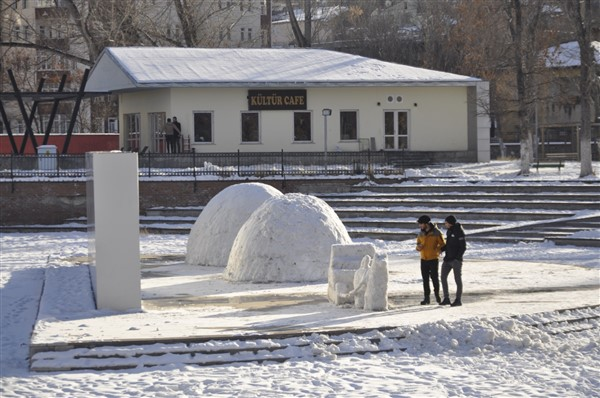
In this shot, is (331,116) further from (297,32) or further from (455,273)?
(455,273)

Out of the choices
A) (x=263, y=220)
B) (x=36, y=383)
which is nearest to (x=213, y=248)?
(x=263, y=220)

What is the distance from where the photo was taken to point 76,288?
21469mm

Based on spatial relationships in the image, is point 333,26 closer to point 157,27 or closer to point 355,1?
point 355,1

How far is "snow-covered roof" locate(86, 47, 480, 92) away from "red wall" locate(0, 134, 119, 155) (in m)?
2.14

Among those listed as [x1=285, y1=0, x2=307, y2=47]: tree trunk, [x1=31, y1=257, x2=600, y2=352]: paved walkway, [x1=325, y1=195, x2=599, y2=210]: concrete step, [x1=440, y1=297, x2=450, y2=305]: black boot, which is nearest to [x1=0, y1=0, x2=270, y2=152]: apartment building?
[x1=285, y1=0, x2=307, y2=47]: tree trunk

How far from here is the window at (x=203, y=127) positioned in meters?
49.0

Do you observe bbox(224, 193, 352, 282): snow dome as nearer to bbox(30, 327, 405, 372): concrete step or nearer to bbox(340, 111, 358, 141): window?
bbox(30, 327, 405, 372): concrete step

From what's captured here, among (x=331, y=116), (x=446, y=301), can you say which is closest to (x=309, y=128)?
(x=331, y=116)

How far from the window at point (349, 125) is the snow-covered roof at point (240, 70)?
1.62 metres

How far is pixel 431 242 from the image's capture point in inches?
744

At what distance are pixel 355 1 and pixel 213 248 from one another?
7158 cm

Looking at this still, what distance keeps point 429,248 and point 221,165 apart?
2650cm

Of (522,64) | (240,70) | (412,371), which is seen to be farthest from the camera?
(240,70)

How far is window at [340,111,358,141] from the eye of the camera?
→ 50438 mm
